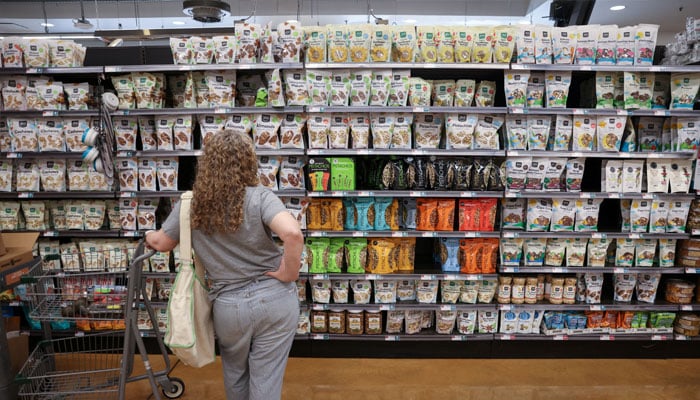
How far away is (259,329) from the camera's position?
1.96 m

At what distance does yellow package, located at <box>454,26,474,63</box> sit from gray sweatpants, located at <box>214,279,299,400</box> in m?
2.38

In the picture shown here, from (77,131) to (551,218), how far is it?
13.4 ft

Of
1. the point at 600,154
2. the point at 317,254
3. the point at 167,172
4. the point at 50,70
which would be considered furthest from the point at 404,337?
the point at 50,70

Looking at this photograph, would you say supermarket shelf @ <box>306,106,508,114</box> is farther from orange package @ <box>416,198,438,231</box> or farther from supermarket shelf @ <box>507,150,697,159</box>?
orange package @ <box>416,198,438,231</box>

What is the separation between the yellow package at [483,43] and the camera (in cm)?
338

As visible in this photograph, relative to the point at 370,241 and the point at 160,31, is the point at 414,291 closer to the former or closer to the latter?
the point at 370,241

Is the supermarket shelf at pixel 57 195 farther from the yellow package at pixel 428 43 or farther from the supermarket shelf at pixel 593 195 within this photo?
the supermarket shelf at pixel 593 195

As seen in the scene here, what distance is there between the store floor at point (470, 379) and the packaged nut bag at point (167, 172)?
4.97 ft

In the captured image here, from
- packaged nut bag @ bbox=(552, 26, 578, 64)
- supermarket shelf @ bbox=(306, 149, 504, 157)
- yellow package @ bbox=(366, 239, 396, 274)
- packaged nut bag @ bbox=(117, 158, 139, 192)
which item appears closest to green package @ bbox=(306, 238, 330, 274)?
yellow package @ bbox=(366, 239, 396, 274)

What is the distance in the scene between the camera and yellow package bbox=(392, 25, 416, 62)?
3387 millimetres

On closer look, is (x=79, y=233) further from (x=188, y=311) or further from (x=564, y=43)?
(x=564, y=43)

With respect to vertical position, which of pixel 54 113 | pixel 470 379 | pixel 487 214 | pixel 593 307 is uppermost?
pixel 54 113

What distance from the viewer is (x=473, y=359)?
376 centimetres

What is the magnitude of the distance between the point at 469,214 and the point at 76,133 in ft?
11.1
